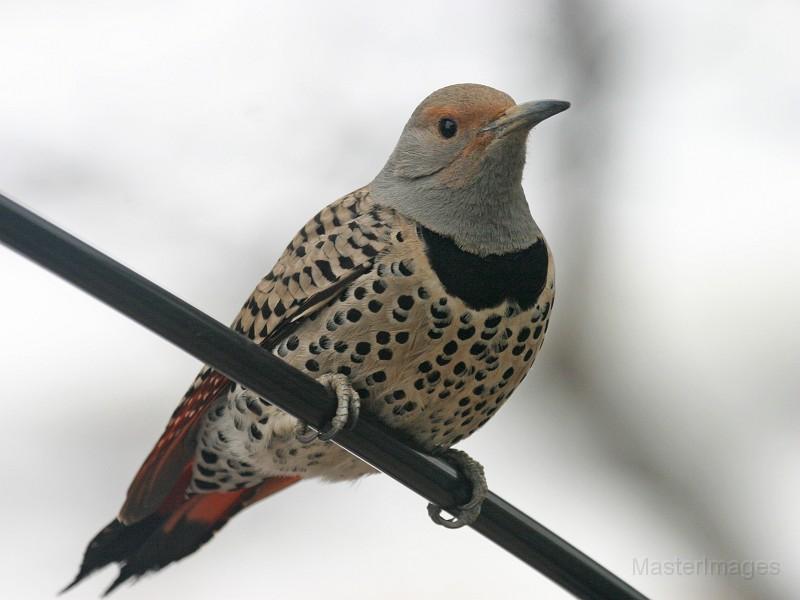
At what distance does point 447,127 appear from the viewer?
317 cm

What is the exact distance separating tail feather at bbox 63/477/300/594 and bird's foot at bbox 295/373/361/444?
1.96 ft

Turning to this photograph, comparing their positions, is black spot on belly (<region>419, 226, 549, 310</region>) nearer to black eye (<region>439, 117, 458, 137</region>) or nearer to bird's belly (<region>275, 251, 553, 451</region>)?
bird's belly (<region>275, 251, 553, 451</region>)

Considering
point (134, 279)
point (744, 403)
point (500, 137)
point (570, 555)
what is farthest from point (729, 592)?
point (134, 279)

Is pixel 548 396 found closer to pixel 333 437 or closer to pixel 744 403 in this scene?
pixel 744 403

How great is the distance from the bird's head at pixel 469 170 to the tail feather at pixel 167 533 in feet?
2.80

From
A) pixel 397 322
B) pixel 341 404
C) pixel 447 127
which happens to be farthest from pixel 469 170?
pixel 341 404

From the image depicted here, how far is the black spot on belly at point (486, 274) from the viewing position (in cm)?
283

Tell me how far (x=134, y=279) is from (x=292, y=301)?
3.92 feet

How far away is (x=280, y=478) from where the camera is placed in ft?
11.3

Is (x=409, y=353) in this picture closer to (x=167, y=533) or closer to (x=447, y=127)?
(x=447, y=127)

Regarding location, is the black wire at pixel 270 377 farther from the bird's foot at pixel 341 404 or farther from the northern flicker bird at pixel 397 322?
the northern flicker bird at pixel 397 322

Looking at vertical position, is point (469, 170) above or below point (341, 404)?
above

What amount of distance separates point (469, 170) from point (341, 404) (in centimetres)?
76

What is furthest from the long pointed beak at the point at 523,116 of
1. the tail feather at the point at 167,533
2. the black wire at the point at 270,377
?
the tail feather at the point at 167,533
